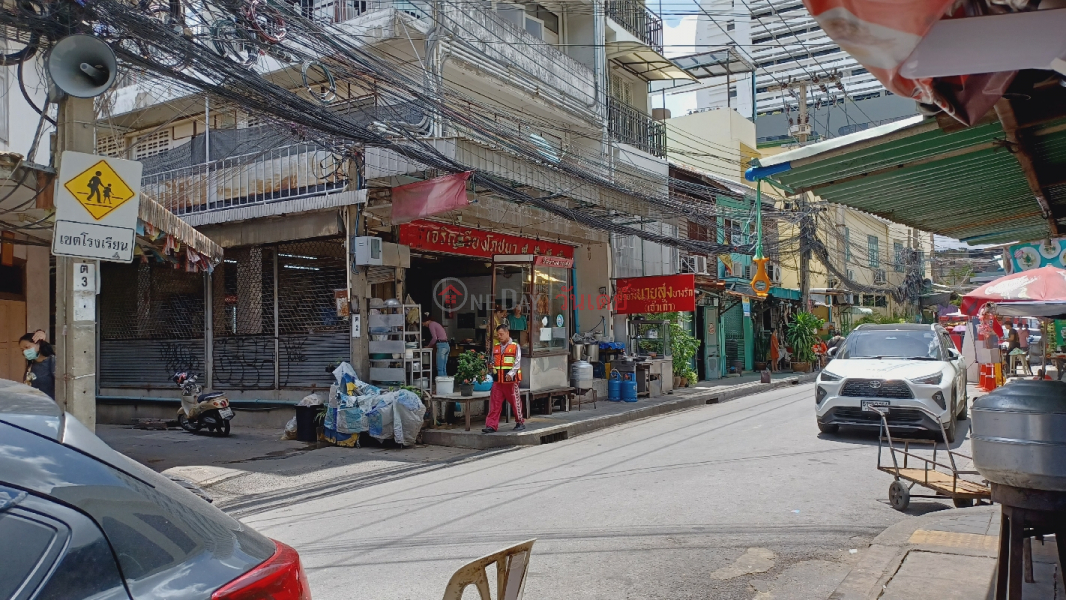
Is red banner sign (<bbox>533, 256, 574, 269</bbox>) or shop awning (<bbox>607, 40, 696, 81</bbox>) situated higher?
shop awning (<bbox>607, 40, 696, 81</bbox>)

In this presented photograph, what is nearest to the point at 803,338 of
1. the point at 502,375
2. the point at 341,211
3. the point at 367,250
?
the point at 502,375

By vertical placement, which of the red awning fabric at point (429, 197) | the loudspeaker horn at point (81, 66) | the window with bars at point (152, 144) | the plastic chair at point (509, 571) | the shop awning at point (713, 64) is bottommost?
the plastic chair at point (509, 571)

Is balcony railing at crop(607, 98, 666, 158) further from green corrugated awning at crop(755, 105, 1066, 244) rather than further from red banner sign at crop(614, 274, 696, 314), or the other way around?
green corrugated awning at crop(755, 105, 1066, 244)

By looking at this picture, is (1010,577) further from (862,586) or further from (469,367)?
(469,367)

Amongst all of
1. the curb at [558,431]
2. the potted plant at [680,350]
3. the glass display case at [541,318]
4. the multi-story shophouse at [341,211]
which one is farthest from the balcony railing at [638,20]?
the curb at [558,431]

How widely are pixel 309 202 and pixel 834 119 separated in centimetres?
3286

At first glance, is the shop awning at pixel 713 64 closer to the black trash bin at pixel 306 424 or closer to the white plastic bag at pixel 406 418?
the white plastic bag at pixel 406 418

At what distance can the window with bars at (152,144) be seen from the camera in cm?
1742

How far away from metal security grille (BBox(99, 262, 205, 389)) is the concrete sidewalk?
44.5 feet

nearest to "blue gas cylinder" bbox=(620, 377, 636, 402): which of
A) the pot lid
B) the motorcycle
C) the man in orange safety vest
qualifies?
the man in orange safety vest

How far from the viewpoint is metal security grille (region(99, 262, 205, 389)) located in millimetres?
15867

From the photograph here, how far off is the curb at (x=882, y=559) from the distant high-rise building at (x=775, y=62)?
1468 centimetres

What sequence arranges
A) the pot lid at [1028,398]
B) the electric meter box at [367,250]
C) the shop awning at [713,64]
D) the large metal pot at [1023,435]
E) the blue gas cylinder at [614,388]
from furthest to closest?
the shop awning at [713,64]
the blue gas cylinder at [614,388]
the electric meter box at [367,250]
the pot lid at [1028,398]
the large metal pot at [1023,435]

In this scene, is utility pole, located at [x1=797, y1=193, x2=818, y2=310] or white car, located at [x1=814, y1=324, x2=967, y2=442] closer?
white car, located at [x1=814, y1=324, x2=967, y2=442]
